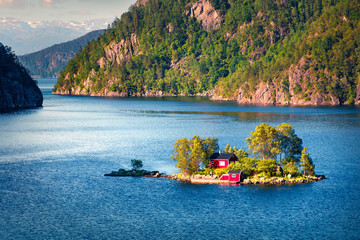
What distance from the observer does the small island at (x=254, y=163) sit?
3410 inches

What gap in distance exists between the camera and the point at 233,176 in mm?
86125

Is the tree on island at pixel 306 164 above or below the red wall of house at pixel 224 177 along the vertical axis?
above

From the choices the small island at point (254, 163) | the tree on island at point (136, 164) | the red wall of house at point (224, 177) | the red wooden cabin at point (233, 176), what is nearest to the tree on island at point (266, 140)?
the small island at point (254, 163)

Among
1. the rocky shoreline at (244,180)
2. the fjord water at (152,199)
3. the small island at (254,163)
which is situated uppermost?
the small island at (254,163)

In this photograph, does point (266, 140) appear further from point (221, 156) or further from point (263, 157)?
point (221, 156)

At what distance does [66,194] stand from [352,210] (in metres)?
47.3

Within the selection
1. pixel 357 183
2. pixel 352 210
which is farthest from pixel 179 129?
pixel 352 210

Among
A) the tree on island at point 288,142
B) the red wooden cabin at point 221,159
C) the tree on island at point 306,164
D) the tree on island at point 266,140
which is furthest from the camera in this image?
the tree on island at point 288,142

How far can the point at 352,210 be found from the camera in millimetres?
71250

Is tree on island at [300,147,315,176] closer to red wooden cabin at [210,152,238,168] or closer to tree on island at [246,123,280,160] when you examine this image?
tree on island at [246,123,280,160]

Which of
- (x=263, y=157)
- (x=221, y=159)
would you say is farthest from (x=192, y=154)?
(x=263, y=157)

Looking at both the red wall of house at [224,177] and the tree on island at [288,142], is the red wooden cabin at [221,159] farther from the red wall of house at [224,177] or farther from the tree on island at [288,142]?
the tree on island at [288,142]

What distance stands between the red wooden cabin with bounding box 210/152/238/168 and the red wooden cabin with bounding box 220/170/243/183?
3.67 meters

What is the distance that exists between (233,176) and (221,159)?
5136mm
